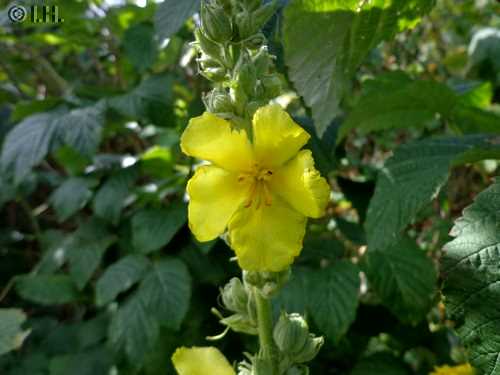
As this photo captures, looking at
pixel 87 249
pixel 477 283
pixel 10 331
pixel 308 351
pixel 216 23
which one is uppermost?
pixel 216 23

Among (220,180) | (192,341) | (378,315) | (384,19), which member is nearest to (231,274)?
(192,341)

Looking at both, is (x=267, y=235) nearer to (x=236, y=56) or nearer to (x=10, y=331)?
(x=236, y=56)

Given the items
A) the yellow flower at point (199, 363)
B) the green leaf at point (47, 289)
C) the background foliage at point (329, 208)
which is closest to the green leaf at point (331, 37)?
the background foliage at point (329, 208)

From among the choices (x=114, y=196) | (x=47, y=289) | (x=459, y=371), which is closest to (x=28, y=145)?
(x=114, y=196)

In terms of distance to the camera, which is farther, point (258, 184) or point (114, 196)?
point (114, 196)

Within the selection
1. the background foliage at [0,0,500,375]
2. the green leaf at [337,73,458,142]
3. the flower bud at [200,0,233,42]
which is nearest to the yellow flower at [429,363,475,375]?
the background foliage at [0,0,500,375]

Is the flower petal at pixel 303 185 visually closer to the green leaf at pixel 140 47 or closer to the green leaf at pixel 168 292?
the green leaf at pixel 168 292
